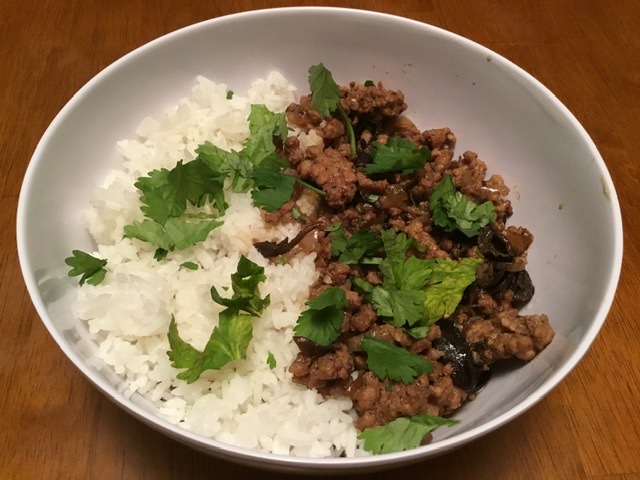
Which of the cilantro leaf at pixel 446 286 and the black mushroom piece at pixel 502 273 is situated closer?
the cilantro leaf at pixel 446 286

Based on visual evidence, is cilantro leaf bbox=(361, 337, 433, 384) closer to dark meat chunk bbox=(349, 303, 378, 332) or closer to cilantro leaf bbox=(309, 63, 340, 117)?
dark meat chunk bbox=(349, 303, 378, 332)

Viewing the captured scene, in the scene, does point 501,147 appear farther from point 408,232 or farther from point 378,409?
point 378,409

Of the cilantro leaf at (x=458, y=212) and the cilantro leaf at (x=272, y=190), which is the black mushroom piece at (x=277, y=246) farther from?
the cilantro leaf at (x=458, y=212)

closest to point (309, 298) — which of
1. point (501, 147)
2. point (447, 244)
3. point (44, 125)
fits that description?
point (447, 244)

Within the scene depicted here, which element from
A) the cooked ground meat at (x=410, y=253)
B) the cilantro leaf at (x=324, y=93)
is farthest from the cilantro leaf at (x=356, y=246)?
the cilantro leaf at (x=324, y=93)

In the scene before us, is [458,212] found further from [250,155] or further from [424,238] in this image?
[250,155]

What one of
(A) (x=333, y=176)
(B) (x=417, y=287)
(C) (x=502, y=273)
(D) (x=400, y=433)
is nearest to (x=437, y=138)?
(A) (x=333, y=176)
